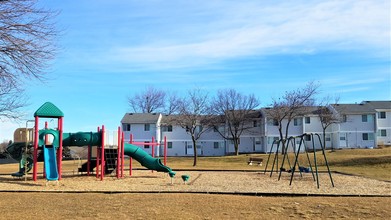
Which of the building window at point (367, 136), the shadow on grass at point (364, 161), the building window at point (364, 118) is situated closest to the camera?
the shadow on grass at point (364, 161)

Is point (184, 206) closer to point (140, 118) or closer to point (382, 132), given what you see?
point (140, 118)

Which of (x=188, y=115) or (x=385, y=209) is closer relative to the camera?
(x=385, y=209)

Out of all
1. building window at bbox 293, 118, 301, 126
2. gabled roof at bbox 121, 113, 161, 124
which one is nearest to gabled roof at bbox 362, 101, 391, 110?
building window at bbox 293, 118, 301, 126

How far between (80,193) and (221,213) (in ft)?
18.1

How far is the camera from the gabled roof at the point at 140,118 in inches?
2313

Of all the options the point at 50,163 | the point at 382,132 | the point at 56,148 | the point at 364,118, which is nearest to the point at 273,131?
the point at 364,118

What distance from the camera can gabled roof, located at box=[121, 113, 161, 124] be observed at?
5875 cm

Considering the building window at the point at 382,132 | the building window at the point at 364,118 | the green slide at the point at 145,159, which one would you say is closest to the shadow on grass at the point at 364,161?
the green slide at the point at 145,159

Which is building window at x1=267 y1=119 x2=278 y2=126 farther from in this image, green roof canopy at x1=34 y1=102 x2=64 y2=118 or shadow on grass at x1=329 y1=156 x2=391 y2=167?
green roof canopy at x1=34 y1=102 x2=64 y2=118

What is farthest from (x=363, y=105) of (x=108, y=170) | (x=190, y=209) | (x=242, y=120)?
(x=190, y=209)

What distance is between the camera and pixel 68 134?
1992cm

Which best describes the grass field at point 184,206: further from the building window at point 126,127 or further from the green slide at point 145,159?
the building window at point 126,127

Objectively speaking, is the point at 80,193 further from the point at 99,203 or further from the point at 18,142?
the point at 18,142

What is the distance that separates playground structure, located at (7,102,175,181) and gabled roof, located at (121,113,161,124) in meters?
35.7
